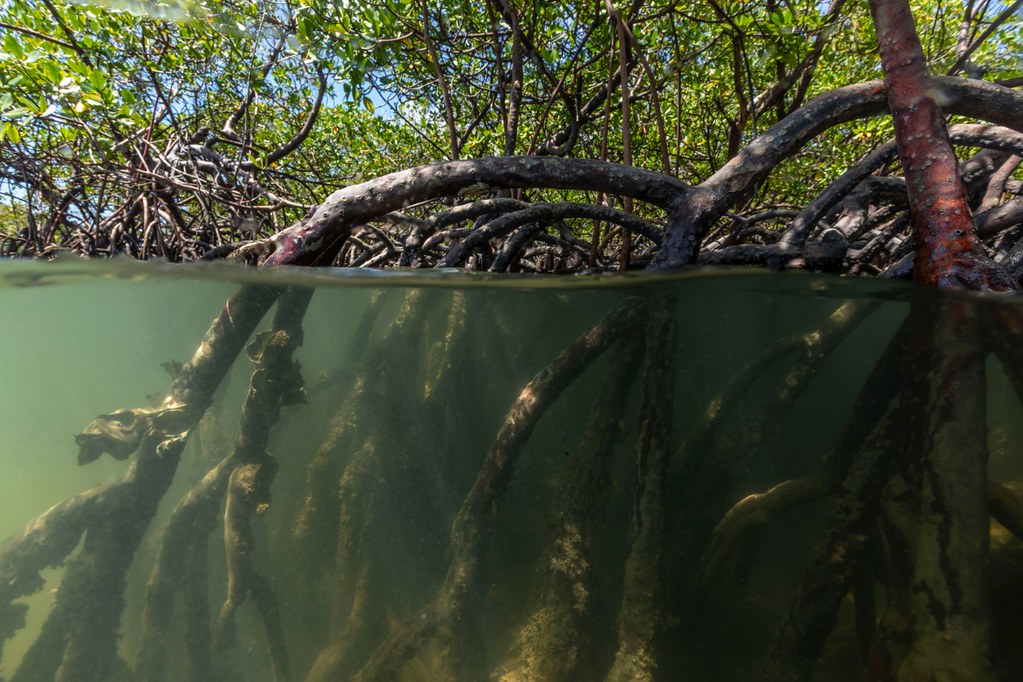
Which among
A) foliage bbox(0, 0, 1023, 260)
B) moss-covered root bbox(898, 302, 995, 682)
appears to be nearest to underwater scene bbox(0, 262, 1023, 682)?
moss-covered root bbox(898, 302, 995, 682)

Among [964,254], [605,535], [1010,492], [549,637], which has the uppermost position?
[964,254]

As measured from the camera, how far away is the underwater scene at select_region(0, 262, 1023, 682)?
2.30 metres

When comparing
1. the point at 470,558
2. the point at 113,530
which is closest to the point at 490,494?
the point at 470,558

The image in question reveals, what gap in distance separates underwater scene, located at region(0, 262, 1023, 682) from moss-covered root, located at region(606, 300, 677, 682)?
0.01 meters

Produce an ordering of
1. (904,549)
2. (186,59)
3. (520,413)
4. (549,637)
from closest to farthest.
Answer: (904,549) < (549,637) < (520,413) < (186,59)

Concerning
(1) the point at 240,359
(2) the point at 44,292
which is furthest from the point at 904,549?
(2) the point at 44,292

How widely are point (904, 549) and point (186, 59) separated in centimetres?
746

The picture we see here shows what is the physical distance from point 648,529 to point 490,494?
2.76 ft

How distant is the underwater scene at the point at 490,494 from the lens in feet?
7.54

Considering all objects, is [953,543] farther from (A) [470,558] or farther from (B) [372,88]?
(B) [372,88]

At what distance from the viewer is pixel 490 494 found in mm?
3123

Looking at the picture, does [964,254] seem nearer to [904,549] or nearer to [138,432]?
[904,549]

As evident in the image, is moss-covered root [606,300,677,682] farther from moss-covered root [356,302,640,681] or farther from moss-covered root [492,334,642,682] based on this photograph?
moss-covered root [356,302,640,681]

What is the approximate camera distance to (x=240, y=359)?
10.5 feet
